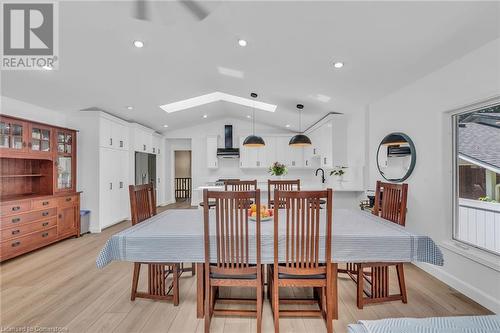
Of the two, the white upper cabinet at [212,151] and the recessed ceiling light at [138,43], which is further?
the white upper cabinet at [212,151]

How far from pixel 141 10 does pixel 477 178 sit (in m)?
3.65

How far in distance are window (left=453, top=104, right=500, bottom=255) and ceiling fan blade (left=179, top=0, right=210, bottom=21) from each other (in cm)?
282

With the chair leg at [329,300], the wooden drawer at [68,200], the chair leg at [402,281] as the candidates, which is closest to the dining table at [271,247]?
the chair leg at [329,300]

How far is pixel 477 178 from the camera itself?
2.65m

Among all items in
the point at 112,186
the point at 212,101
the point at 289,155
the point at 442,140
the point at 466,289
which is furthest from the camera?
the point at 289,155

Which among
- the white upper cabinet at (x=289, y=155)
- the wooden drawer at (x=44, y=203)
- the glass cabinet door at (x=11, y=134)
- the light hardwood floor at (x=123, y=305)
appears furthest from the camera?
the white upper cabinet at (x=289, y=155)

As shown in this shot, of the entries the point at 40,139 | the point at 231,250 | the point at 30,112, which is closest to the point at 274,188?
the point at 231,250

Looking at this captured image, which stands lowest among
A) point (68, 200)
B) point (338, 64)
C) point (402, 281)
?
point (402, 281)

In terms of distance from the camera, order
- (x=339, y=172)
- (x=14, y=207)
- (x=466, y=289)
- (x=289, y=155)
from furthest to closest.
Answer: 1. (x=289, y=155)
2. (x=339, y=172)
3. (x=14, y=207)
4. (x=466, y=289)

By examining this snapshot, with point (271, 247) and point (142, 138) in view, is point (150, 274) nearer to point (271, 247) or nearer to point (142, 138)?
point (271, 247)

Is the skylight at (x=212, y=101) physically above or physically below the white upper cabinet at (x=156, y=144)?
above

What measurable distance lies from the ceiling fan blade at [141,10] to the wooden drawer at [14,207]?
3.05 m

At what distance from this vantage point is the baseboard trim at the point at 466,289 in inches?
88.2

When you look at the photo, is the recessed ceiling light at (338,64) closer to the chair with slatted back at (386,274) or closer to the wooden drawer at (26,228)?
the chair with slatted back at (386,274)
